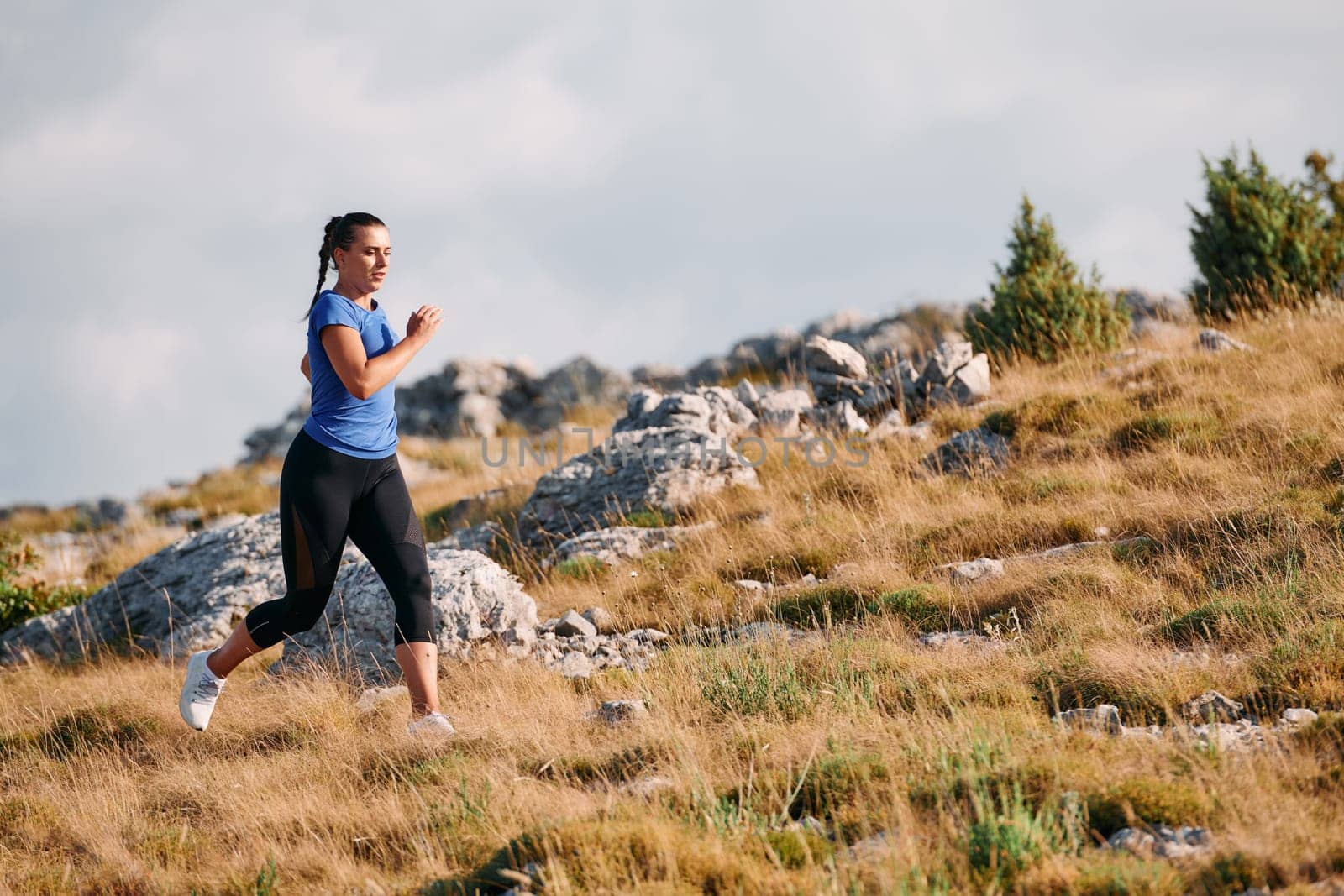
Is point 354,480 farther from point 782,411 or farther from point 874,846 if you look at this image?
point 782,411

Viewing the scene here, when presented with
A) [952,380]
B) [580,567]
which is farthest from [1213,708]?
[952,380]

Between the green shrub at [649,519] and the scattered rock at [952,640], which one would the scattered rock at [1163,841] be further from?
the green shrub at [649,519]

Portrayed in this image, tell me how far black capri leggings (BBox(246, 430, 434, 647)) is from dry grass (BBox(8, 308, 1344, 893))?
0.68m

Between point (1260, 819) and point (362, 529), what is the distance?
3883 millimetres

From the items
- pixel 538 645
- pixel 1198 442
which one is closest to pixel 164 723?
pixel 538 645

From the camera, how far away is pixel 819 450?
32.8 feet

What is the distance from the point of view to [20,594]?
1022 centimetres

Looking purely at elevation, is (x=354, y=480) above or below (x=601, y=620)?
above

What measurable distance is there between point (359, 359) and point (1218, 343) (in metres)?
9.28

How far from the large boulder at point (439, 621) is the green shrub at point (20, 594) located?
→ 4.68m

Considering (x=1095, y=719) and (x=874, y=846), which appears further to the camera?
(x=1095, y=719)

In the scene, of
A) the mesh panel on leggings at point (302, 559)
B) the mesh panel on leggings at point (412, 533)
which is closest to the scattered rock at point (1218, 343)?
the mesh panel on leggings at point (412, 533)

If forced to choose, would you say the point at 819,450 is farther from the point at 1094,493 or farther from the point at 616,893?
the point at 616,893

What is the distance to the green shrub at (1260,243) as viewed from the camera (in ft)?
41.8
